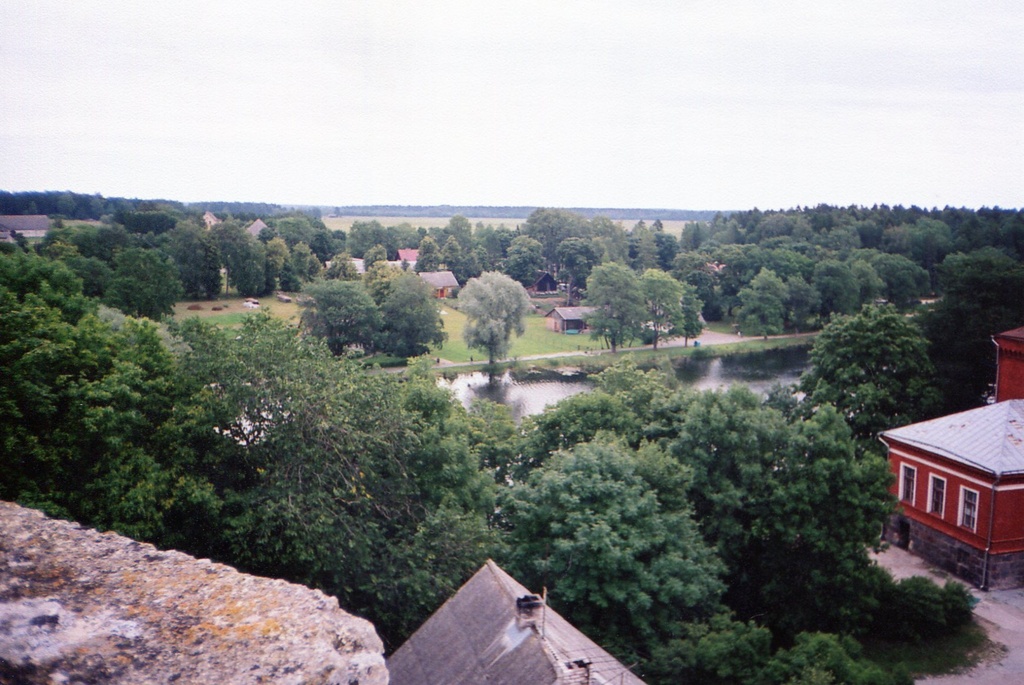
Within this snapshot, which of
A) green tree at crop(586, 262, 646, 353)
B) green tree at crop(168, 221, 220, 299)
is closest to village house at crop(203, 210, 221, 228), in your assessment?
green tree at crop(168, 221, 220, 299)

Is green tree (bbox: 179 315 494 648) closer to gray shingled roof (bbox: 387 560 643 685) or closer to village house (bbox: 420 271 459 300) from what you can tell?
gray shingled roof (bbox: 387 560 643 685)

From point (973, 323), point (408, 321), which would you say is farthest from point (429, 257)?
point (973, 323)

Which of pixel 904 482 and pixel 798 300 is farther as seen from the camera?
pixel 798 300

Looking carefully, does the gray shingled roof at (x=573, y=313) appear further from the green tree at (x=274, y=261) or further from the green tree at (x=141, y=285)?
the green tree at (x=141, y=285)

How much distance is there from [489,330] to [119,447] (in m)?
34.9

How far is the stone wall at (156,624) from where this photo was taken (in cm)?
306

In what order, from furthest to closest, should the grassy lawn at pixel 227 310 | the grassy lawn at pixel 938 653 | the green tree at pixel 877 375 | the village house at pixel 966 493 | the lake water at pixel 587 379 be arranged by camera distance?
the grassy lawn at pixel 227 310 < the lake water at pixel 587 379 < the green tree at pixel 877 375 < the village house at pixel 966 493 < the grassy lawn at pixel 938 653

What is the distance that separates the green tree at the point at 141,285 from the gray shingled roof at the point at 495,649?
3152 centimetres

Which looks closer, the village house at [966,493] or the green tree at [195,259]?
the village house at [966,493]

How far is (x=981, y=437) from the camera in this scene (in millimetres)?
20391

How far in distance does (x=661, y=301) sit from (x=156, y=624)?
179 feet

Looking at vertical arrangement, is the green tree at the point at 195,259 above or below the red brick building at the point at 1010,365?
above

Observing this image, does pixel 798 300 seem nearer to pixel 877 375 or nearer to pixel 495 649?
pixel 877 375

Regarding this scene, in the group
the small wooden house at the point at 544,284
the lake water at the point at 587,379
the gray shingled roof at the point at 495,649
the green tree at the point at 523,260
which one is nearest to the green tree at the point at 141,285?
the lake water at the point at 587,379
